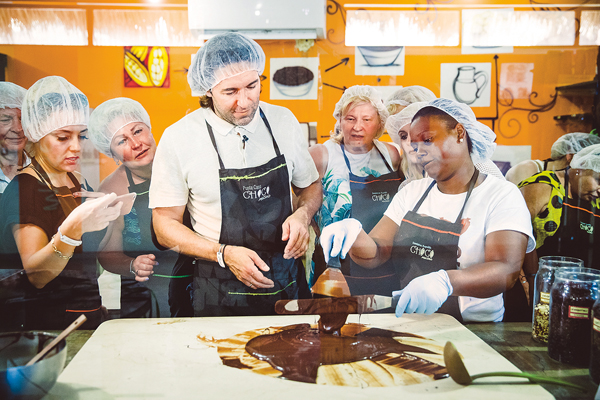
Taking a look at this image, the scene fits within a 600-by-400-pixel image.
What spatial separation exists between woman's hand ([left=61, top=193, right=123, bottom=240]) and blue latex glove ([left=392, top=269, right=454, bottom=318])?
138cm

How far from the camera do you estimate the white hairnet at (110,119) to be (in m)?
1.83

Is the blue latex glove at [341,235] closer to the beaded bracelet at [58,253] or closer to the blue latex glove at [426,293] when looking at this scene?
the blue latex glove at [426,293]

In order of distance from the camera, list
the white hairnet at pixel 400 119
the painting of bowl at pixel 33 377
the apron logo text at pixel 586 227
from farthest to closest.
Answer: the apron logo text at pixel 586 227, the white hairnet at pixel 400 119, the painting of bowl at pixel 33 377

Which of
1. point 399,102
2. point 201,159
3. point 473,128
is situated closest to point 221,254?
point 201,159

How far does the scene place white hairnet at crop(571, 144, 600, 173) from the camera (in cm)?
196

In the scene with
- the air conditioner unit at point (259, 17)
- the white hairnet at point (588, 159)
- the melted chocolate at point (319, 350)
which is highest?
the air conditioner unit at point (259, 17)

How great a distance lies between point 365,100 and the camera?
192cm

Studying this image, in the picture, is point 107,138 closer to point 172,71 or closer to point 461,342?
point 172,71

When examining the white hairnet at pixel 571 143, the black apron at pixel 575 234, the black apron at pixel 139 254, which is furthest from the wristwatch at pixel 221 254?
the white hairnet at pixel 571 143

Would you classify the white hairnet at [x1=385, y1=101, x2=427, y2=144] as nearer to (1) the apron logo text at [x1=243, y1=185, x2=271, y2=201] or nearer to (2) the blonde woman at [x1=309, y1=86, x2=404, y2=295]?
(2) the blonde woman at [x1=309, y1=86, x2=404, y2=295]

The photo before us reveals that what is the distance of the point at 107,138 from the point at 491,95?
1.78m

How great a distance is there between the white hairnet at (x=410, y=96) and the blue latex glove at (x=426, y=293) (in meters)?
0.80

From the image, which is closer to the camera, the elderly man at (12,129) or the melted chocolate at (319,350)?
the melted chocolate at (319,350)

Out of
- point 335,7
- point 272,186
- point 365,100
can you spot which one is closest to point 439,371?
point 272,186
